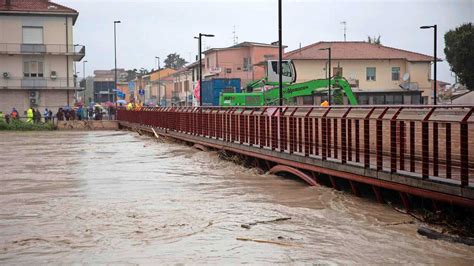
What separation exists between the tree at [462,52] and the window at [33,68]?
37.7m

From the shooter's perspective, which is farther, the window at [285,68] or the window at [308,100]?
the window at [308,100]

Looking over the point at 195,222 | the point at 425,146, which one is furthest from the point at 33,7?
the point at 425,146

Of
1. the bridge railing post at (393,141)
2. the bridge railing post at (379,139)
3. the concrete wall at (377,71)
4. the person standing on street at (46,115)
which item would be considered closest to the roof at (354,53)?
the concrete wall at (377,71)

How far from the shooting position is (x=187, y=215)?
494 inches

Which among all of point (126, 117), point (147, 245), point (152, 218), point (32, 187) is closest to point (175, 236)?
point (147, 245)

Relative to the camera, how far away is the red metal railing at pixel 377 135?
1082cm

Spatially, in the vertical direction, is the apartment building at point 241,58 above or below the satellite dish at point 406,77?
above

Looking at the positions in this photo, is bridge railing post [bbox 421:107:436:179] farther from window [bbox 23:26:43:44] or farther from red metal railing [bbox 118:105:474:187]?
window [bbox 23:26:43:44]

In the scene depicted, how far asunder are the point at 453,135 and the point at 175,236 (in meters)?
4.88

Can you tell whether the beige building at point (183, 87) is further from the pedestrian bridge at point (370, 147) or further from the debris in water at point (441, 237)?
the debris in water at point (441, 237)

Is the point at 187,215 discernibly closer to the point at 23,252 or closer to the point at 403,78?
the point at 23,252

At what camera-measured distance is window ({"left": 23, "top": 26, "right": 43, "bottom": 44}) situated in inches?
2512

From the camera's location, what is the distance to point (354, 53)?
68.1 metres

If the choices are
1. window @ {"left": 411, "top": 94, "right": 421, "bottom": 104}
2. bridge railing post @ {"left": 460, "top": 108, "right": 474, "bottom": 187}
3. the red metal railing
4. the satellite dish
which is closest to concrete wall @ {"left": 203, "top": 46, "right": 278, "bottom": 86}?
the satellite dish
